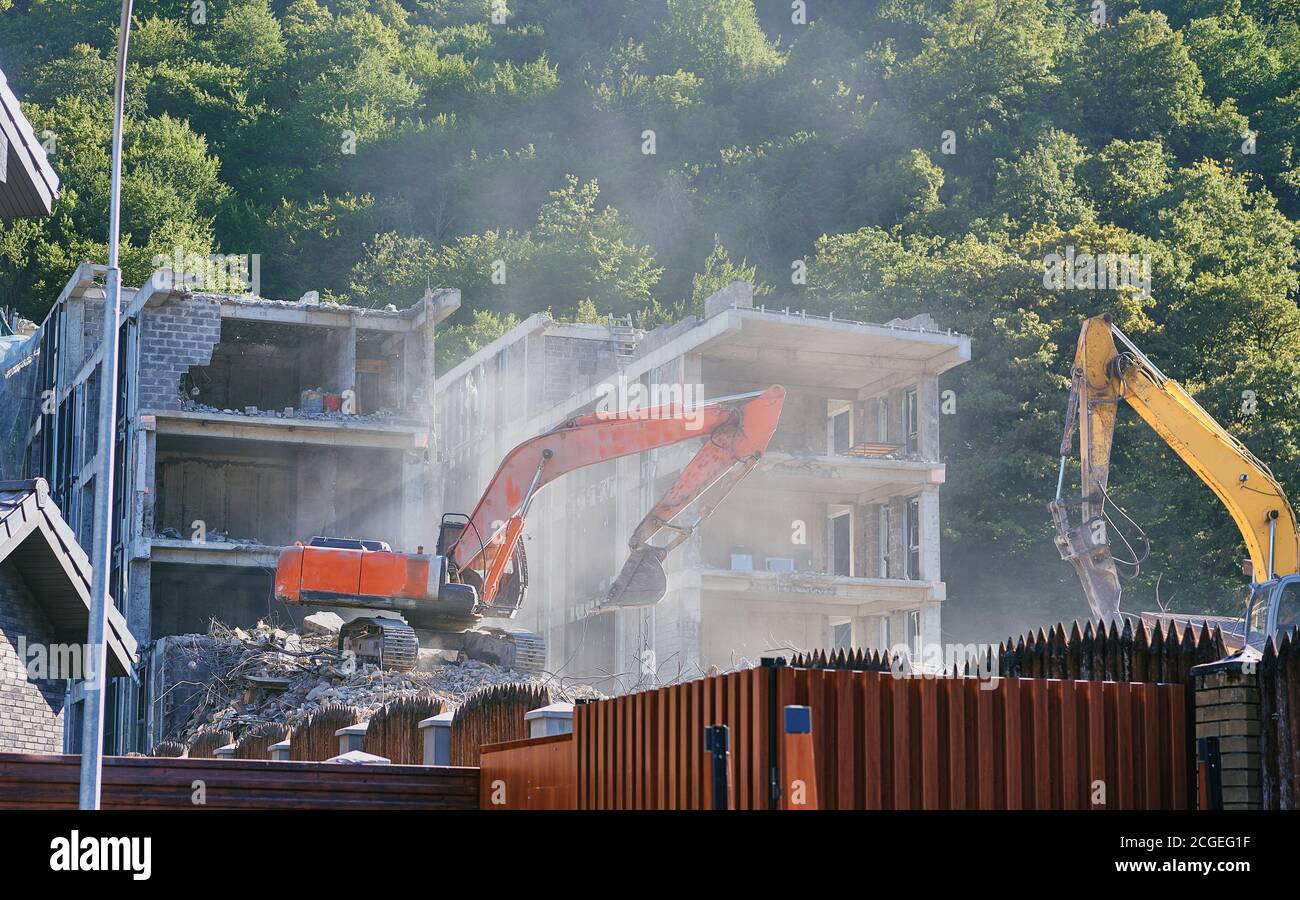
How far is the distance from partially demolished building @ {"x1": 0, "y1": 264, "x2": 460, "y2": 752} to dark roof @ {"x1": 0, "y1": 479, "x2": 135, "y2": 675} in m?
18.5

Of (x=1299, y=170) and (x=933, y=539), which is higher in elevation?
(x=1299, y=170)

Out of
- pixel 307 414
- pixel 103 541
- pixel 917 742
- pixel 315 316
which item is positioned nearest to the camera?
pixel 917 742

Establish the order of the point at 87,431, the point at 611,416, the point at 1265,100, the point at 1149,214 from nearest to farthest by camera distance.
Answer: the point at 611,416 < the point at 87,431 < the point at 1149,214 < the point at 1265,100

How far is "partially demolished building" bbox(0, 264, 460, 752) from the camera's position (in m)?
41.1

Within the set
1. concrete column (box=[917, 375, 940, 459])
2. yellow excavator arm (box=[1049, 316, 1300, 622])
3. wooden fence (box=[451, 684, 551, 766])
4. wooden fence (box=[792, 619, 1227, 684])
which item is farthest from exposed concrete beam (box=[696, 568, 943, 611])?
wooden fence (box=[792, 619, 1227, 684])

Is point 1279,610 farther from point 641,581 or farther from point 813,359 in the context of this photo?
point 813,359

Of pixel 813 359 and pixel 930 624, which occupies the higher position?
pixel 813 359

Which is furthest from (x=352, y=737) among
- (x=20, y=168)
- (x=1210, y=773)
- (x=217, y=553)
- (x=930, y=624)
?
(x=930, y=624)

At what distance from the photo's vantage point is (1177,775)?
41.5 ft

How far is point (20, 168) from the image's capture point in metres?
16.2

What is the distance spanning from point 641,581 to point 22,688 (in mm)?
13558

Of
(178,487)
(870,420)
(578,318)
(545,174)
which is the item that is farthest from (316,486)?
(545,174)

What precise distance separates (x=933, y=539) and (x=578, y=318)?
30.5 meters
